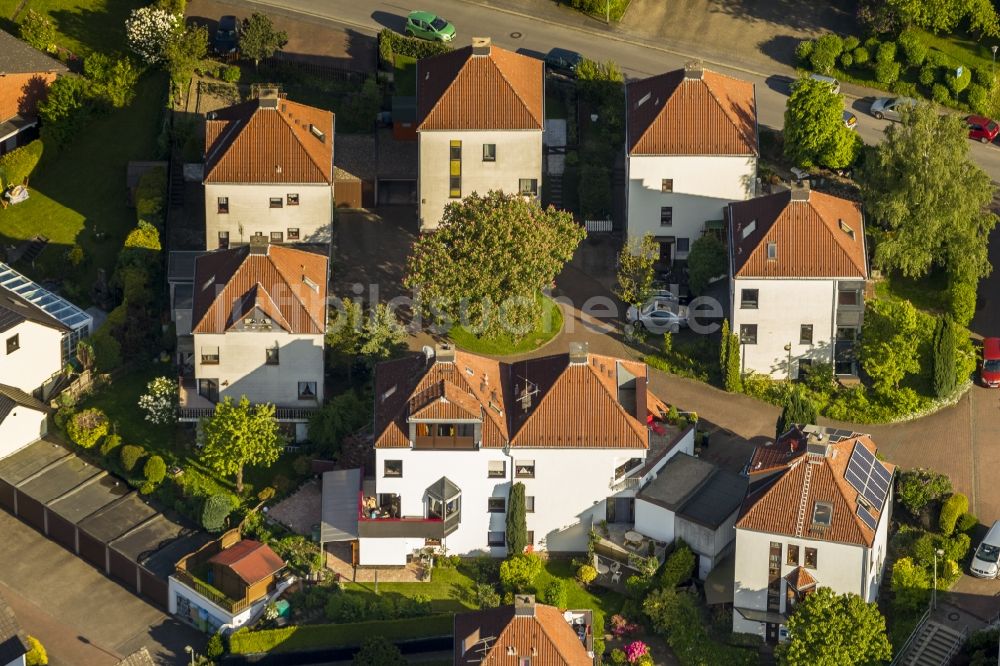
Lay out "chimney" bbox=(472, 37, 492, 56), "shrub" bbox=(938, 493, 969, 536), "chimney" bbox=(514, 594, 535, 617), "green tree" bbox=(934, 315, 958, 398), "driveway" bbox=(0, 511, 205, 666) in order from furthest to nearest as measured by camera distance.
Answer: "chimney" bbox=(472, 37, 492, 56)
"green tree" bbox=(934, 315, 958, 398)
"shrub" bbox=(938, 493, 969, 536)
"driveway" bbox=(0, 511, 205, 666)
"chimney" bbox=(514, 594, 535, 617)

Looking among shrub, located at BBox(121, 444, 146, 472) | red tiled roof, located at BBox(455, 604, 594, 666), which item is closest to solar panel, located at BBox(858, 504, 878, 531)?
red tiled roof, located at BBox(455, 604, 594, 666)

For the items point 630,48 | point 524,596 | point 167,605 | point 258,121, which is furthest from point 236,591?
point 630,48

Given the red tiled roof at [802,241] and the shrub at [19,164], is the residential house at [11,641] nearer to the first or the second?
the shrub at [19,164]

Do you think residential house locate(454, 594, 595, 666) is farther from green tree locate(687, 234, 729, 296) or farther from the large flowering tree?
the large flowering tree

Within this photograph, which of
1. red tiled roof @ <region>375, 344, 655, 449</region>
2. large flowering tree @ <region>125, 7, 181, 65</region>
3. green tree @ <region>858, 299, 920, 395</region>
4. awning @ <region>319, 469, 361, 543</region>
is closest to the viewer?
red tiled roof @ <region>375, 344, 655, 449</region>

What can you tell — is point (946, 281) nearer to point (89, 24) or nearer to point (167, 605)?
point (167, 605)
